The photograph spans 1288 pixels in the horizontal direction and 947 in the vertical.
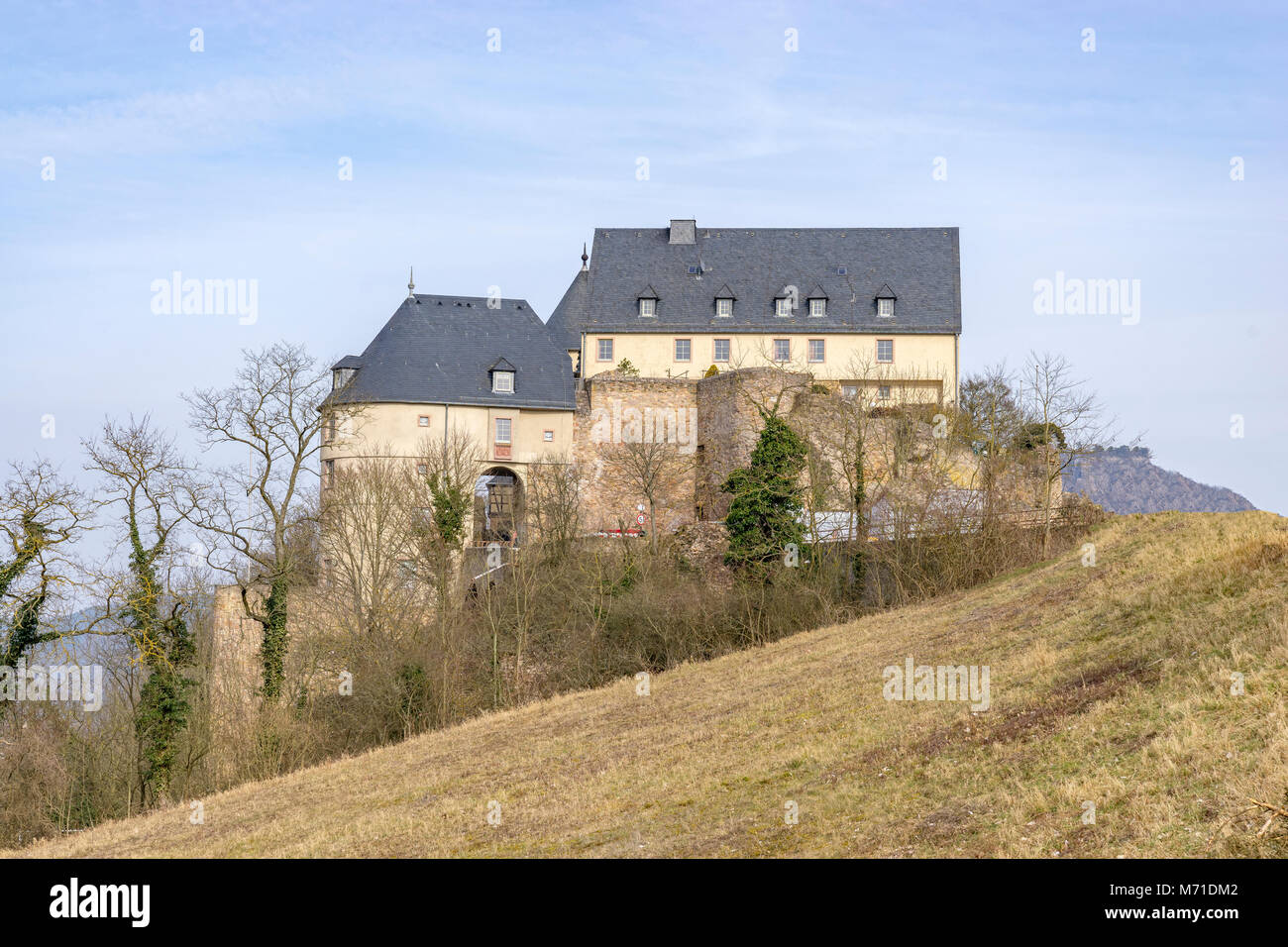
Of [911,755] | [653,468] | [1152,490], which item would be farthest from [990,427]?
[1152,490]

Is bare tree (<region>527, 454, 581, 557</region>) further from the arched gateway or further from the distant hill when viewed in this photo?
the distant hill

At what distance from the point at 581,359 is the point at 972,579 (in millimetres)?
26823

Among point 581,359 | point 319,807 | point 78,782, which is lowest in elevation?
point 78,782

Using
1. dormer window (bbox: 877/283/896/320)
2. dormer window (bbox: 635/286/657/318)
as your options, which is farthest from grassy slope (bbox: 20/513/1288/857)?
dormer window (bbox: 635/286/657/318)

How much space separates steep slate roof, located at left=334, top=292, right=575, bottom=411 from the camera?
53.0 metres

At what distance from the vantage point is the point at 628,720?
2659cm

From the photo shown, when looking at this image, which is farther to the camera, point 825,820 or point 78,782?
point 78,782

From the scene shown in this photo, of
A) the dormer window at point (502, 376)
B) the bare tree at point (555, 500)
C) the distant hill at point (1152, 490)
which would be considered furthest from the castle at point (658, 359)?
the distant hill at point (1152, 490)

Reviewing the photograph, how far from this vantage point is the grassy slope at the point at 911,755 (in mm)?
13586

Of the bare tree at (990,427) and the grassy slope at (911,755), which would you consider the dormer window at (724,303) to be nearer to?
the bare tree at (990,427)

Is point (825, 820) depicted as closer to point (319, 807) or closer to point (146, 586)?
point (319, 807)

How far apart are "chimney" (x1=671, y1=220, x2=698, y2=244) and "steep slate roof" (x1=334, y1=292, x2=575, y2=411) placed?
8.65 m
